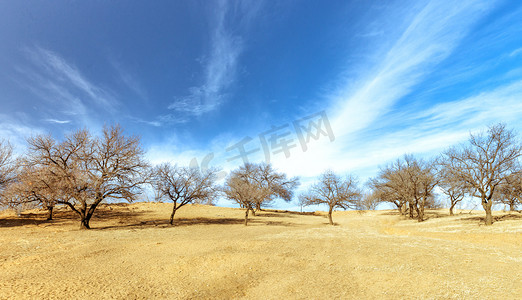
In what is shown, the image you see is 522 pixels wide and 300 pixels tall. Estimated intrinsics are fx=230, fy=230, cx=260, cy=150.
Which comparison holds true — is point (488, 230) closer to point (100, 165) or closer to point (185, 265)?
point (185, 265)

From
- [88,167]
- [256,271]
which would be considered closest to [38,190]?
[88,167]

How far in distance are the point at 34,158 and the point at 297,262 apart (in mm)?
27228

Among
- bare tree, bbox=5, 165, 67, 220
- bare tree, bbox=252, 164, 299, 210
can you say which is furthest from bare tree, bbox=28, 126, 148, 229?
bare tree, bbox=252, 164, 299, 210

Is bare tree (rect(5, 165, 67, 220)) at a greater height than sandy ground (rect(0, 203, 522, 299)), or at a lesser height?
greater

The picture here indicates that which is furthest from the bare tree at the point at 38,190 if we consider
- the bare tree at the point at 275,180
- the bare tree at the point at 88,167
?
A: the bare tree at the point at 275,180

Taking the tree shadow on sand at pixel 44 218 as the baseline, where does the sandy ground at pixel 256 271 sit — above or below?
below

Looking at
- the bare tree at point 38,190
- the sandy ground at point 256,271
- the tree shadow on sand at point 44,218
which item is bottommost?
the sandy ground at point 256,271

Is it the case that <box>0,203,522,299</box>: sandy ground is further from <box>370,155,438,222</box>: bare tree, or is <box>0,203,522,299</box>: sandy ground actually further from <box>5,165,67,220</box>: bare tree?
<box>370,155,438,222</box>: bare tree

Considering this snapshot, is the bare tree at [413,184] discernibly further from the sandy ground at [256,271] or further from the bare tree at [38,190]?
the bare tree at [38,190]

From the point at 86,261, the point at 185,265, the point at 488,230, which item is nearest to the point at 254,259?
the point at 185,265

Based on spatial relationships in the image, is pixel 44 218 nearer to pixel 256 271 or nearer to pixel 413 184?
pixel 256 271

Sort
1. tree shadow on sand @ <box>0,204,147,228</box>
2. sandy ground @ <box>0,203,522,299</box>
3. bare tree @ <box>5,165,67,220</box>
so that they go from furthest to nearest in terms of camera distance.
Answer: tree shadow on sand @ <box>0,204,147,228</box>, bare tree @ <box>5,165,67,220</box>, sandy ground @ <box>0,203,522,299</box>

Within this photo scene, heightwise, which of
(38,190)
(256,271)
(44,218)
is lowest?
(256,271)

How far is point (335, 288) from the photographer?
792 cm
